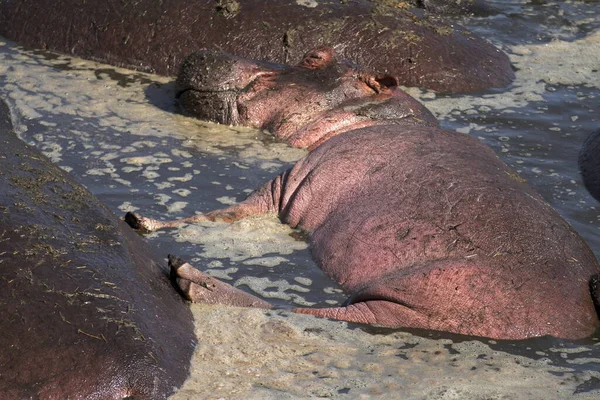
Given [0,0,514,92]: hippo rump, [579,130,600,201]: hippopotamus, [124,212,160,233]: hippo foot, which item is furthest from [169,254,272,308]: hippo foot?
[0,0,514,92]: hippo rump

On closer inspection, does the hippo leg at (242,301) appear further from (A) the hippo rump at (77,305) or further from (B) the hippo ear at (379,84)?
(B) the hippo ear at (379,84)

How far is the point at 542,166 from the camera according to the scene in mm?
8438

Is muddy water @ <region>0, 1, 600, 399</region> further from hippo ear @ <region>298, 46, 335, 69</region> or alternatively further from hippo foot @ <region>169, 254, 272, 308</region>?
hippo ear @ <region>298, 46, 335, 69</region>

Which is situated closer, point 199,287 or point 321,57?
point 199,287

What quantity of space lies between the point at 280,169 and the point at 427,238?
99.7 inches

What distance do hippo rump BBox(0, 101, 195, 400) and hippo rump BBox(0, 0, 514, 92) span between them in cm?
501

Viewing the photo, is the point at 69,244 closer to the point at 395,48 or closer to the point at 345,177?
the point at 345,177

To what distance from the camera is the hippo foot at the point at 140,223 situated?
6.59 meters

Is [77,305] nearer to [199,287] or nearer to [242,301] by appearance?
[199,287]

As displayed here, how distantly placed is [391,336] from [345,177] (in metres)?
1.38

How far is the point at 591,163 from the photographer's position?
→ 8234 millimetres

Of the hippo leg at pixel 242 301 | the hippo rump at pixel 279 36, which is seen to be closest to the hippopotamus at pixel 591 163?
the hippo rump at pixel 279 36

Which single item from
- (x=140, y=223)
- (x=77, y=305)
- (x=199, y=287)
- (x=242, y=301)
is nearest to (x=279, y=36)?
(x=140, y=223)

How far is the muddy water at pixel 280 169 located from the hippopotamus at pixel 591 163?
0.09 m
